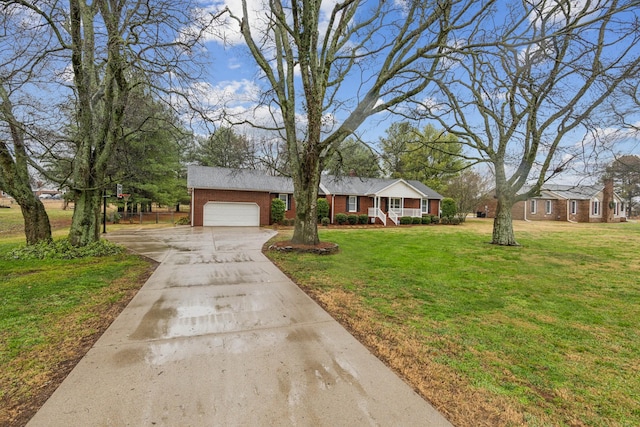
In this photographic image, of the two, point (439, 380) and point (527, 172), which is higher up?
point (527, 172)

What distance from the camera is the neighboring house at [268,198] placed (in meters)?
18.8

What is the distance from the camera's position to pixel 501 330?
11.9ft

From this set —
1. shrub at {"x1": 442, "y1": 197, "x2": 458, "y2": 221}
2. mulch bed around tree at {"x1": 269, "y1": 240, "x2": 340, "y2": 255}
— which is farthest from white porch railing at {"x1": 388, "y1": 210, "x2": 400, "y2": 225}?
mulch bed around tree at {"x1": 269, "y1": 240, "x2": 340, "y2": 255}

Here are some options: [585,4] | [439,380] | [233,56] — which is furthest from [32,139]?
[585,4]

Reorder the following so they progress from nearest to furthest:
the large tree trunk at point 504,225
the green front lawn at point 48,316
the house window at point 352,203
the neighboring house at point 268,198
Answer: the green front lawn at point 48,316 < the large tree trunk at point 504,225 < the neighboring house at point 268,198 < the house window at point 352,203

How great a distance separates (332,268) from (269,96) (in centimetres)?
668

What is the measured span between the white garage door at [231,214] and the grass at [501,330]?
41.3 ft

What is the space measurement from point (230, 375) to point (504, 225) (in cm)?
1261

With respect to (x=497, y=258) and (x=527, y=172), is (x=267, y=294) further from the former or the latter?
(x=527, y=172)

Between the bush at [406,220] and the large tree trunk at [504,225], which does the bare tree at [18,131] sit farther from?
the bush at [406,220]

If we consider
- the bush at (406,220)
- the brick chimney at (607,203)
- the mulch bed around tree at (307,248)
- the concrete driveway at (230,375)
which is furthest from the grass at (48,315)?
the brick chimney at (607,203)

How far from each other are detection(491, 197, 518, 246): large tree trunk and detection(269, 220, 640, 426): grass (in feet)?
12.7

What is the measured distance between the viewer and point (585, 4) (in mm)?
7512

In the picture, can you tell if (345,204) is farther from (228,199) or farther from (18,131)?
(18,131)
